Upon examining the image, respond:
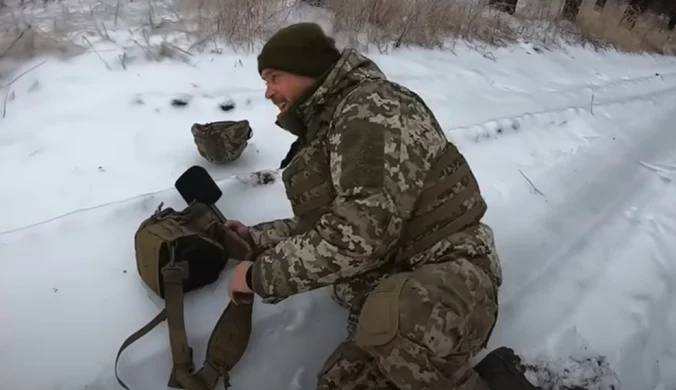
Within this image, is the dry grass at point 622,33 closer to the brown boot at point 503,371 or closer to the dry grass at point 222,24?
the dry grass at point 222,24

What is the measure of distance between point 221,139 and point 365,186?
1.23m

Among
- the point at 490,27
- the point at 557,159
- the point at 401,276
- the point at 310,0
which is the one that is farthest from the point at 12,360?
the point at 490,27

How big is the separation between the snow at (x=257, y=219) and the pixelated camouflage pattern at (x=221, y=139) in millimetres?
83

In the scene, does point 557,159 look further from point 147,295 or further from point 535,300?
point 147,295

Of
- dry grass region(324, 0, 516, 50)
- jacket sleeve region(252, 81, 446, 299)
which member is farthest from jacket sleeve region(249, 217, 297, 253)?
dry grass region(324, 0, 516, 50)

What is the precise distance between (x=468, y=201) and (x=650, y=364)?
1043 millimetres

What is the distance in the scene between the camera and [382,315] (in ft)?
4.95

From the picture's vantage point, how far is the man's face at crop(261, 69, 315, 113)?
5.46 ft

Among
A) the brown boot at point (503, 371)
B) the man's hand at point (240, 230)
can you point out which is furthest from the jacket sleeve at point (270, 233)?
the brown boot at point (503, 371)

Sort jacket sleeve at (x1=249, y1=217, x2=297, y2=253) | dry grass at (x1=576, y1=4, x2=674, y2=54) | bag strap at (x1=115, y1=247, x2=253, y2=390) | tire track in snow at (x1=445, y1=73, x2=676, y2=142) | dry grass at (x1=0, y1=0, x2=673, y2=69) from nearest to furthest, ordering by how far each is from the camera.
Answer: bag strap at (x1=115, y1=247, x2=253, y2=390), jacket sleeve at (x1=249, y1=217, x2=297, y2=253), tire track in snow at (x1=445, y1=73, x2=676, y2=142), dry grass at (x1=0, y1=0, x2=673, y2=69), dry grass at (x1=576, y1=4, x2=674, y2=54)

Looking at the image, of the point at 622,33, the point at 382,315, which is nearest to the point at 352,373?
the point at 382,315

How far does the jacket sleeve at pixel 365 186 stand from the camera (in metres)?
1.50

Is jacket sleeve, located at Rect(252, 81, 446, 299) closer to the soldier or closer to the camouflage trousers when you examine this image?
the soldier

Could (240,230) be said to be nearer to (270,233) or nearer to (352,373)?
(270,233)
